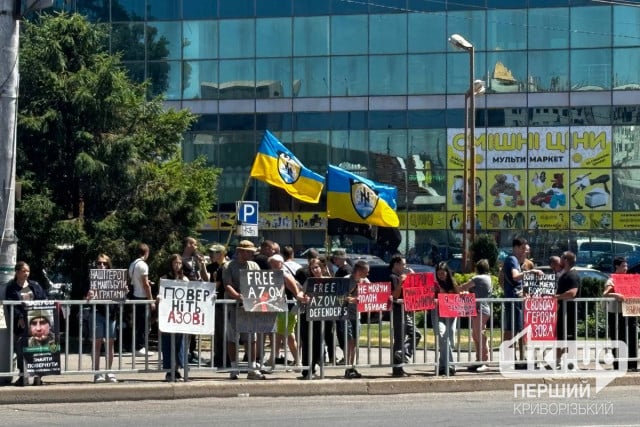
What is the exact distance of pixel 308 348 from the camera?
14.2 m

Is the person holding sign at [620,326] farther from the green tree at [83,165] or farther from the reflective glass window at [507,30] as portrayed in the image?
the reflective glass window at [507,30]

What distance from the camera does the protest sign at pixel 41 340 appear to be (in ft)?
43.0

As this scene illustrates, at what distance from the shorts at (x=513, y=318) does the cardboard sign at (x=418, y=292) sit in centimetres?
103

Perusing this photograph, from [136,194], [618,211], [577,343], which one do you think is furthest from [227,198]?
[577,343]

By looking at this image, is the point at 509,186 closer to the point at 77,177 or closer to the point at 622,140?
Answer: the point at 622,140

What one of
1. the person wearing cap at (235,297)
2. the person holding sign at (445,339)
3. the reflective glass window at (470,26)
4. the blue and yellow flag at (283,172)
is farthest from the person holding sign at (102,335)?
the reflective glass window at (470,26)

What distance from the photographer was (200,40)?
4784 centimetres

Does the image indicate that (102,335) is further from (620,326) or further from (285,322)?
(620,326)

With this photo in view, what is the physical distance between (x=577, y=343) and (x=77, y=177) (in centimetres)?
1018

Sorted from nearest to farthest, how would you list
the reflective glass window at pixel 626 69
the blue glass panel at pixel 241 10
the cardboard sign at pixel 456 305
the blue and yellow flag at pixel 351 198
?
1. the cardboard sign at pixel 456 305
2. the blue and yellow flag at pixel 351 198
3. the reflective glass window at pixel 626 69
4. the blue glass panel at pixel 241 10

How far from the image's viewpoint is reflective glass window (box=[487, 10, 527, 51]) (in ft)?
151

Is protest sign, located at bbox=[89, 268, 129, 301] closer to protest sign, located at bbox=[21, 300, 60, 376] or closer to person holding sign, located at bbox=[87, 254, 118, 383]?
person holding sign, located at bbox=[87, 254, 118, 383]

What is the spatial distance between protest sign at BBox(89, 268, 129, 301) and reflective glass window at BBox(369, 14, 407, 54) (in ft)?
112

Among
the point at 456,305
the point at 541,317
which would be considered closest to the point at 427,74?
the point at 541,317
